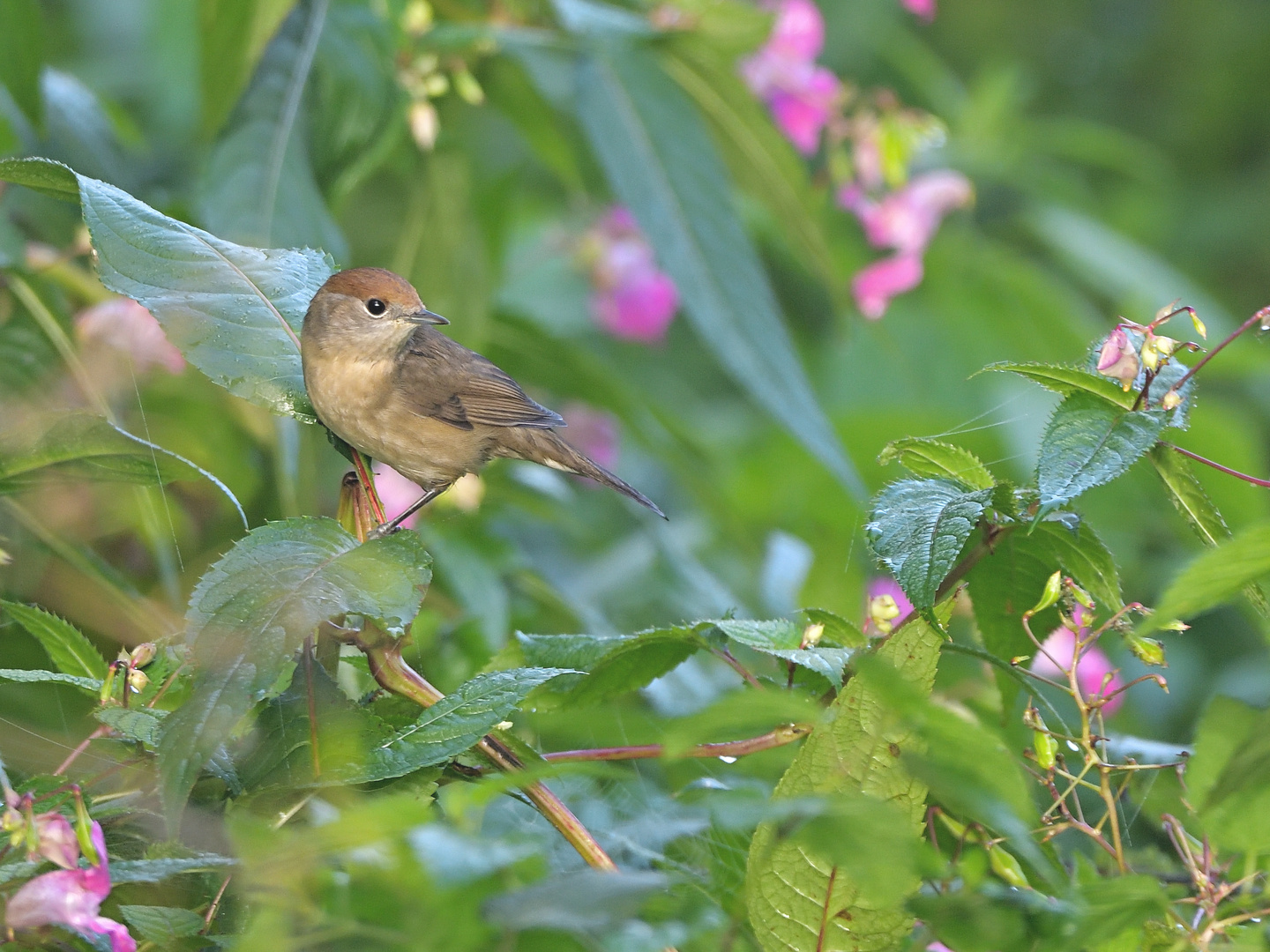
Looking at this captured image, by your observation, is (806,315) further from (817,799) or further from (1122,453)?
(817,799)

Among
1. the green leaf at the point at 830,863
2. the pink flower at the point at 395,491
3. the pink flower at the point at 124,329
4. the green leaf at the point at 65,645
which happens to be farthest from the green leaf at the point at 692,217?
the green leaf at the point at 65,645

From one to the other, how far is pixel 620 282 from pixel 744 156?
3.80 ft

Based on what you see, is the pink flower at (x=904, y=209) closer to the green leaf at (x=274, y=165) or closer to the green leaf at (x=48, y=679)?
the green leaf at (x=274, y=165)

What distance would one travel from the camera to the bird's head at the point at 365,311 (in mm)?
1283

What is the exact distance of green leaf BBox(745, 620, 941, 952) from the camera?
3.00 ft

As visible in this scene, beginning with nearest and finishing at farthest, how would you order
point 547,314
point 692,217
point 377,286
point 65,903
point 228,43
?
point 65,903, point 377,286, point 228,43, point 692,217, point 547,314

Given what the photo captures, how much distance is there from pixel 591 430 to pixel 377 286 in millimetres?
1840

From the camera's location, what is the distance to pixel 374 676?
980mm

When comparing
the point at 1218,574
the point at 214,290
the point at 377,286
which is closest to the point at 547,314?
the point at 377,286

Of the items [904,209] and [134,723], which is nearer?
[134,723]

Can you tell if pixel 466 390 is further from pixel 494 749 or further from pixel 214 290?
pixel 494 749

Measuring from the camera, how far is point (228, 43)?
1.88m

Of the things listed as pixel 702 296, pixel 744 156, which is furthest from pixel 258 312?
pixel 744 156

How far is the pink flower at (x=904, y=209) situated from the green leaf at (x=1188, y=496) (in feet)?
6.81
